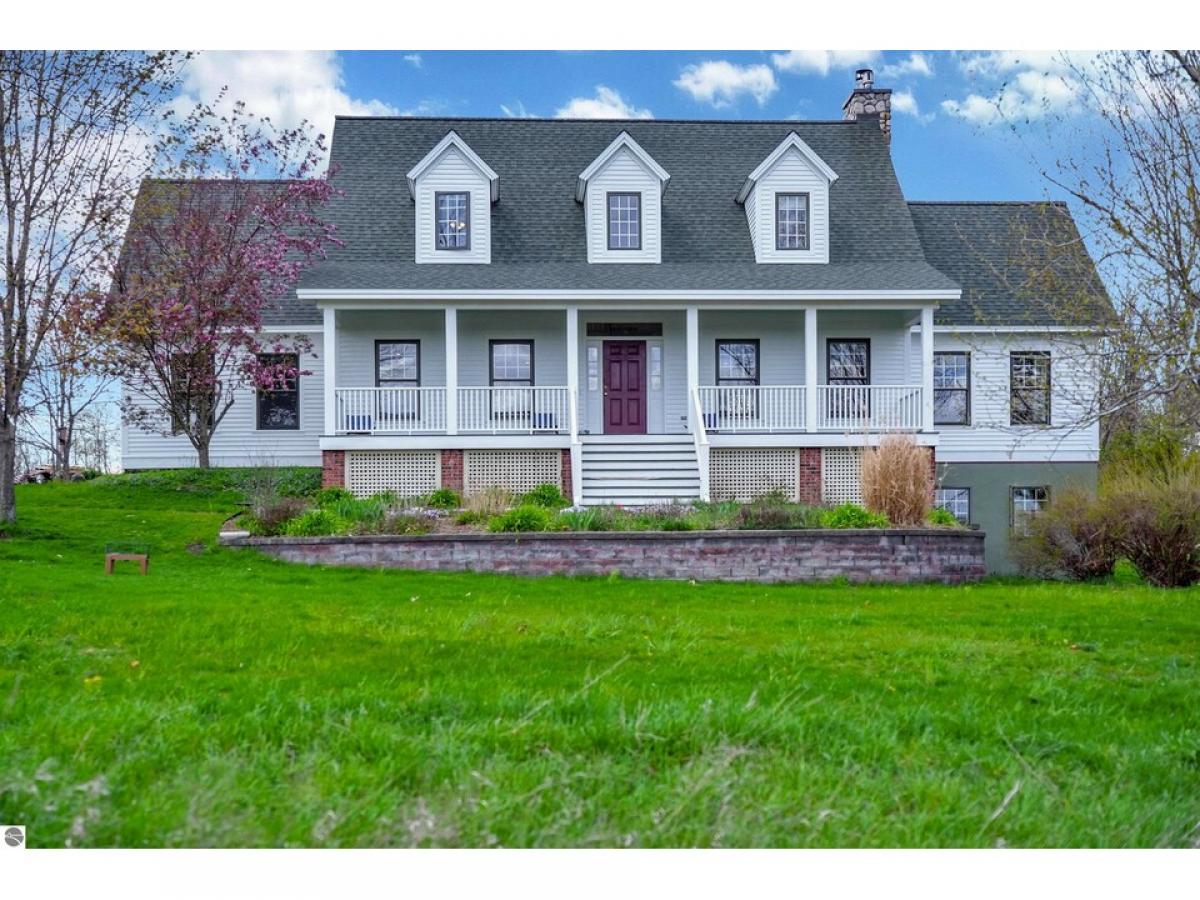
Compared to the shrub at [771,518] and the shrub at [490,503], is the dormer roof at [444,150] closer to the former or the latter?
the shrub at [490,503]

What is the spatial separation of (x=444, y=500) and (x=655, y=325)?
6.37 m

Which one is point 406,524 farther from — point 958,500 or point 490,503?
point 958,500

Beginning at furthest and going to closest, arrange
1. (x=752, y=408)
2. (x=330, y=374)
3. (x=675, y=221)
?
(x=675, y=221) → (x=752, y=408) → (x=330, y=374)

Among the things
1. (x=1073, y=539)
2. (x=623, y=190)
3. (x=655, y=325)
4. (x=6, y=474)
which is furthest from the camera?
(x=655, y=325)

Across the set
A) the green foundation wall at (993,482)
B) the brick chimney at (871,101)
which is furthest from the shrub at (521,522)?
the brick chimney at (871,101)

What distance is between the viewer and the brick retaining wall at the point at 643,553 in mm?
11914

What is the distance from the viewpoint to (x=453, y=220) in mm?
18922

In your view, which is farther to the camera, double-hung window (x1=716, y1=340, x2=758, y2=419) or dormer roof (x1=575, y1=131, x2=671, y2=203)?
double-hung window (x1=716, y1=340, x2=758, y2=419)

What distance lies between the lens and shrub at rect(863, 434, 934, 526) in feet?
43.2

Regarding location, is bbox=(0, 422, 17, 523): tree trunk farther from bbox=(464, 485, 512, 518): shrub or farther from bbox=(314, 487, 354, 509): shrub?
bbox=(464, 485, 512, 518): shrub

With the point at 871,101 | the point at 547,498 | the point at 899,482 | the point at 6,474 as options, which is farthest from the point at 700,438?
the point at 871,101

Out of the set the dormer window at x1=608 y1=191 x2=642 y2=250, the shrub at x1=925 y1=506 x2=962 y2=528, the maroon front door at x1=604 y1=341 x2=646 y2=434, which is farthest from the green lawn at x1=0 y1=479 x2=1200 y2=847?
the dormer window at x1=608 y1=191 x2=642 y2=250

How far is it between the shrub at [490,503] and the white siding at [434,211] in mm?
6418

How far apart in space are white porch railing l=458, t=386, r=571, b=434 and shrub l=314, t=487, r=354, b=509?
2431 millimetres
